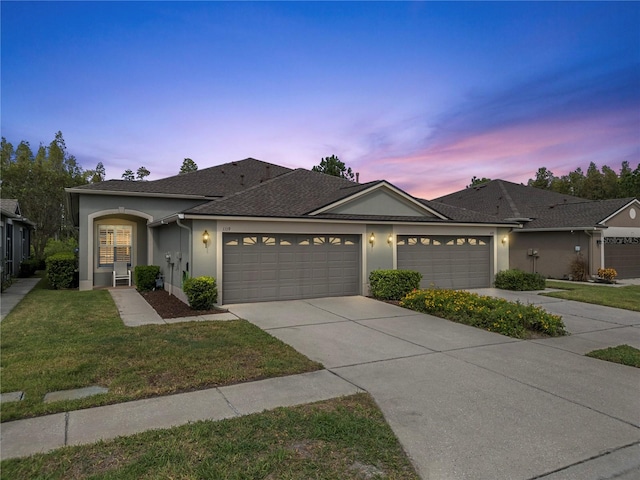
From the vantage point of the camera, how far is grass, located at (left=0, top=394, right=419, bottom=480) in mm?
2826

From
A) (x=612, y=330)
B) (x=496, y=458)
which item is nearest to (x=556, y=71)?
(x=612, y=330)

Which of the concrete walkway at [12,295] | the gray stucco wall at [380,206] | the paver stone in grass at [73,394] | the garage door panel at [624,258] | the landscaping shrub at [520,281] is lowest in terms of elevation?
the paver stone in grass at [73,394]

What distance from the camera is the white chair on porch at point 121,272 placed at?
1464cm

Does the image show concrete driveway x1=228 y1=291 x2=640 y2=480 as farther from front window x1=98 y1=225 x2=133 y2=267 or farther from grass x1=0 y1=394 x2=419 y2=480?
front window x1=98 y1=225 x2=133 y2=267

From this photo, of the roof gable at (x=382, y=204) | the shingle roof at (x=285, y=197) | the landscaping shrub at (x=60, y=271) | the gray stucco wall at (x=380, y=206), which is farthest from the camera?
the landscaping shrub at (x=60, y=271)

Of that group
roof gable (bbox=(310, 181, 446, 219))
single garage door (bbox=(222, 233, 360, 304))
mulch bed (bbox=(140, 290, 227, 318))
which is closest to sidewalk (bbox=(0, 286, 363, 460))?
mulch bed (bbox=(140, 290, 227, 318))

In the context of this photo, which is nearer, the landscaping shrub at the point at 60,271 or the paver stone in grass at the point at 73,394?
the paver stone in grass at the point at 73,394

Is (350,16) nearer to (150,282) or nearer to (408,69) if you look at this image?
(408,69)

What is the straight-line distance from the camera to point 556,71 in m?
12.0

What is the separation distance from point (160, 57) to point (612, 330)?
13.1 m

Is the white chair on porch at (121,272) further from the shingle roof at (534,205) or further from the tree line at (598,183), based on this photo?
the tree line at (598,183)

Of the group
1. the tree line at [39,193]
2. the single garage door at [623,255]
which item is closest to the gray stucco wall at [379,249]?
the single garage door at [623,255]

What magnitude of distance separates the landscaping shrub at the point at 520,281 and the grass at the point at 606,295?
0.87 m

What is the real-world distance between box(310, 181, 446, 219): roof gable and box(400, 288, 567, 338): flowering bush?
3770 mm
